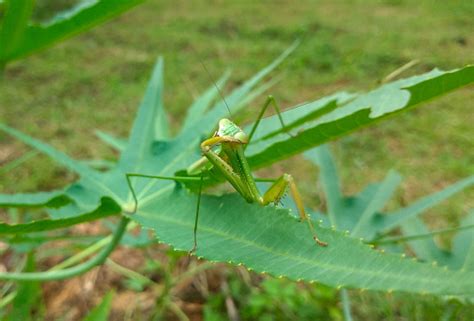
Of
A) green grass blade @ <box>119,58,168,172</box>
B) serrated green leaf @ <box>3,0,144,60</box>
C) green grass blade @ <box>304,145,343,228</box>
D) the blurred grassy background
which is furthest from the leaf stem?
the blurred grassy background

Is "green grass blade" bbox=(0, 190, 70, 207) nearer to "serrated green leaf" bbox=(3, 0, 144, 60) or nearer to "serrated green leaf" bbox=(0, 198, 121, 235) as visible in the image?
"serrated green leaf" bbox=(0, 198, 121, 235)

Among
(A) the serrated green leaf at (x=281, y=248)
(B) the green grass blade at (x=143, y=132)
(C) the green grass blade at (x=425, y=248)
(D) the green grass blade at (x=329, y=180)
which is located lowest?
(C) the green grass blade at (x=425, y=248)

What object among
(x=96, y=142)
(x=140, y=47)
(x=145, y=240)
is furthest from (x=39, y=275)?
(x=140, y=47)

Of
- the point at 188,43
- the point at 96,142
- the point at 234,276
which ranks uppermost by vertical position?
the point at 188,43

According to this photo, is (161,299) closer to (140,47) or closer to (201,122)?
(201,122)

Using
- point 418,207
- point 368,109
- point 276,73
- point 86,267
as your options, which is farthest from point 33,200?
point 276,73

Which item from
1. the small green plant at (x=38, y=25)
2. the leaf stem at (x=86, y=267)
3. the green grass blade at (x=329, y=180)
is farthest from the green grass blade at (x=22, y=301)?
the green grass blade at (x=329, y=180)

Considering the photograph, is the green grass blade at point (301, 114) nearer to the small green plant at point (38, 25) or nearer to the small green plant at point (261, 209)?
the small green plant at point (261, 209)
